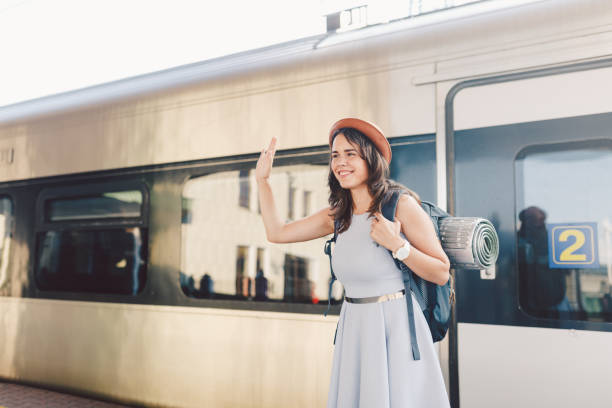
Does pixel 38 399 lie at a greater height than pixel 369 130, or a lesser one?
lesser

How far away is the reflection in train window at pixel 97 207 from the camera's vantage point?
155 inches

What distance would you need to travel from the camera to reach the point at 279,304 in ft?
10.6

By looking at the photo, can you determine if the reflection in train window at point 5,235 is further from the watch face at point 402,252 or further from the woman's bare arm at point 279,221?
the watch face at point 402,252

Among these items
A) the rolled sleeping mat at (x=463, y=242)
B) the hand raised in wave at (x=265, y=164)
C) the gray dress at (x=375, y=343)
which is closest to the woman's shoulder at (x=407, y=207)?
the gray dress at (x=375, y=343)

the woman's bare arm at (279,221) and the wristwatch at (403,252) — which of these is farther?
the woman's bare arm at (279,221)

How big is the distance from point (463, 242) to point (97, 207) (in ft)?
9.93

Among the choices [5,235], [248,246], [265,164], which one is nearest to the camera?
[265,164]

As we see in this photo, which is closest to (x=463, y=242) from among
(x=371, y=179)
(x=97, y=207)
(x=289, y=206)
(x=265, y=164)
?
(x=371, y=179)

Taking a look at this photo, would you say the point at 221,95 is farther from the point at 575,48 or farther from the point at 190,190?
the point at 575,48

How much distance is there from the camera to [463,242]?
2029 millimetres

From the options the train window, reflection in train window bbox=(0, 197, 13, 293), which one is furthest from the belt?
reflection in train window bbox=(0, 197, 13, 293)

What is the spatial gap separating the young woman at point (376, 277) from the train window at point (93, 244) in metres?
2.28

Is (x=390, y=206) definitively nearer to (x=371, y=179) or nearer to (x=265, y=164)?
(x=371, y=179)

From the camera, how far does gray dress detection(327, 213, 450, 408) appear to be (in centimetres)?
183
